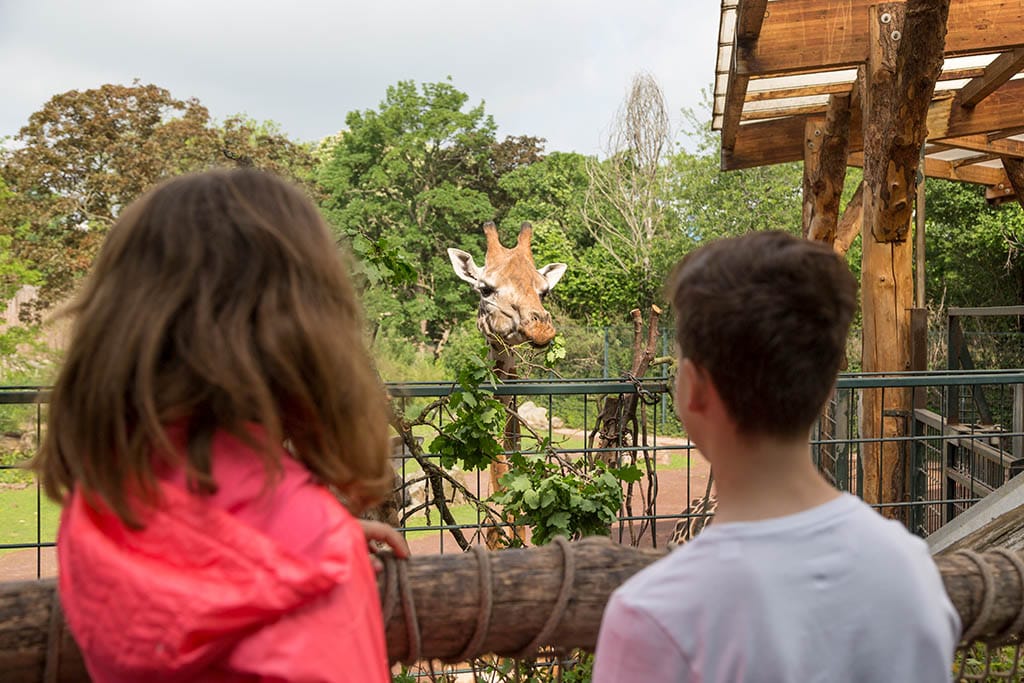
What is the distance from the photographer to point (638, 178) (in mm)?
21547

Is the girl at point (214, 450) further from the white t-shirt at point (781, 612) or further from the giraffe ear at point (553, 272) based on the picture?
the giraffe ear at point (553, 272)

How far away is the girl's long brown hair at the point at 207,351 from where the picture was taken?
3.00ft

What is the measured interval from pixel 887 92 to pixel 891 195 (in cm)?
49

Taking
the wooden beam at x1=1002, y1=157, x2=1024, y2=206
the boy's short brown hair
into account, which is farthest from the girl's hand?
the wooden beam at x1=1002, y1=157, x2=1024, y2=206

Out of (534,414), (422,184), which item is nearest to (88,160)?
(422,184)

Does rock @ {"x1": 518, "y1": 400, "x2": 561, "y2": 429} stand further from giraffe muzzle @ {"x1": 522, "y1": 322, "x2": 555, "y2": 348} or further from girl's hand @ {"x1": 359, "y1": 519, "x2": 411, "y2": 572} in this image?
girl's hand @ {"x1": 359, "y1": 519, "x2": 411, "y2": 572}

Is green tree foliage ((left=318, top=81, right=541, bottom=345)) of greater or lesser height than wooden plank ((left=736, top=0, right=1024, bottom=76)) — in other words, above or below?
above

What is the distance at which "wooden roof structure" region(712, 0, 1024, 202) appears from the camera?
5152mm

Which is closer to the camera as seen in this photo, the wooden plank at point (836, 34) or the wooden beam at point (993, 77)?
the wooden plank at point (836, 34)

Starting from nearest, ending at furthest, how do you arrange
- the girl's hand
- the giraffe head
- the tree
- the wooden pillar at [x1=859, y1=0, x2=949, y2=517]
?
the girl's hand, the wooden pillar at [x1=859, y1=0, x2=949, y2=517], the giraffe head, the tree

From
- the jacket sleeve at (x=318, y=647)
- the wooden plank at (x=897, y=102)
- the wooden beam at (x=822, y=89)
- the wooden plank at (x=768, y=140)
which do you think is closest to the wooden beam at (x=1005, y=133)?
the wooden beam at (x=822, y=89)

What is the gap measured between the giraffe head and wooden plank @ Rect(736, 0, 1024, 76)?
61.6 inches

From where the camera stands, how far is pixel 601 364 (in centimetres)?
1823

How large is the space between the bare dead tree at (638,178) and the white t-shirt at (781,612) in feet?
65.0
